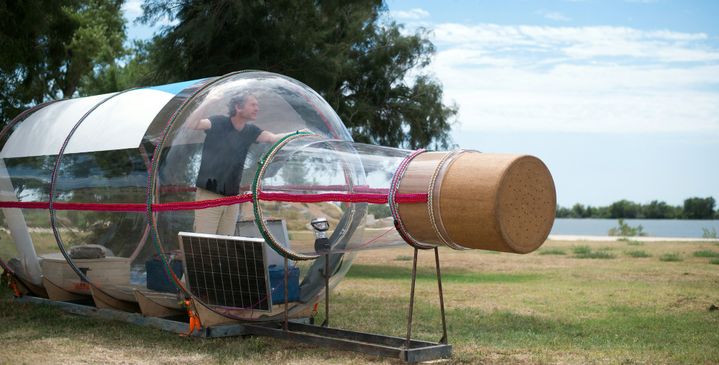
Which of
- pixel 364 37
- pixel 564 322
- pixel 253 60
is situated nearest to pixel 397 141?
pixel 364 37

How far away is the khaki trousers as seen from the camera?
706 centimetres

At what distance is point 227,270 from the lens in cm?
698

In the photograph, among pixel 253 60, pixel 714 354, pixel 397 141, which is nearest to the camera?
pixel 714 354

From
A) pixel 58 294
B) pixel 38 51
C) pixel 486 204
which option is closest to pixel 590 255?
pixel 38 51

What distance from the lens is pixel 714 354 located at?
7203 millimetres

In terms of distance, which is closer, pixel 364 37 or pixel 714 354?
pixel 714 354

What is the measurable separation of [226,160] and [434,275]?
8749mm

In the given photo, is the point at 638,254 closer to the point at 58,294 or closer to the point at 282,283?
the point at 58,294

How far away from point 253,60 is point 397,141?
527 cm

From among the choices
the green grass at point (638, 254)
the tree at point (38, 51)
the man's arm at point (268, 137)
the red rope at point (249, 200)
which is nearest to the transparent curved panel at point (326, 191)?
the red rope at point (249, 200)

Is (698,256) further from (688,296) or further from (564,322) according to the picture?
(564,322)

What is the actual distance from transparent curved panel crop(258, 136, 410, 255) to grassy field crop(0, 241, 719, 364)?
92 centimetres

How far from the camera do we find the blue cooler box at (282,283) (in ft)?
23.8

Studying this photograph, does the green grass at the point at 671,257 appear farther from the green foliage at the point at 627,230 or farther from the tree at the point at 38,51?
the green foliage at the point at 627,230
